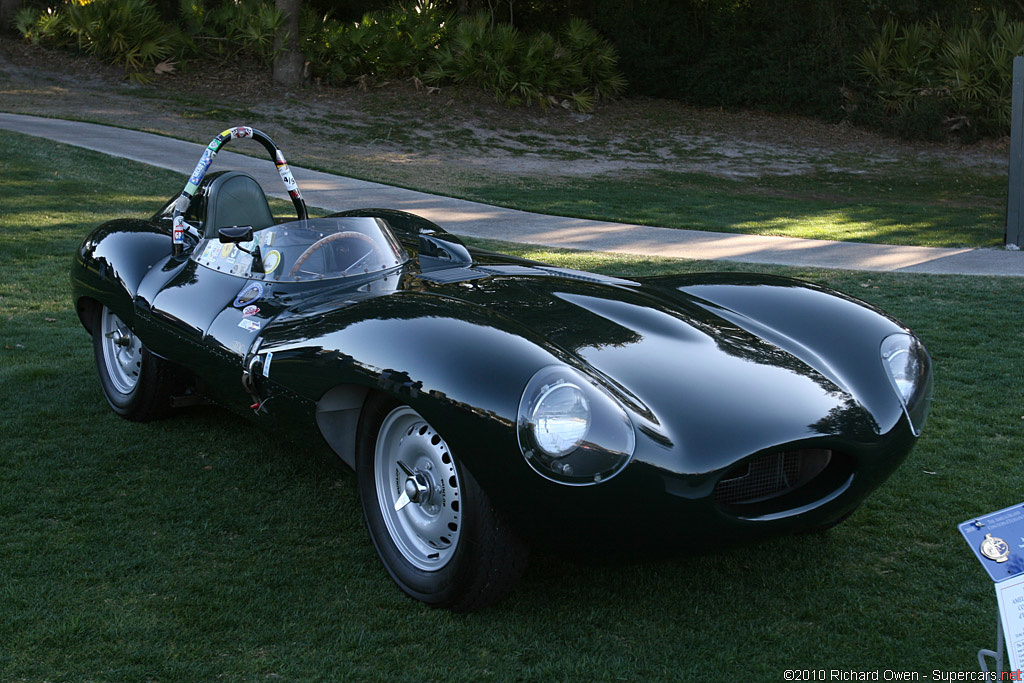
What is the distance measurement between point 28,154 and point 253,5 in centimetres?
1114

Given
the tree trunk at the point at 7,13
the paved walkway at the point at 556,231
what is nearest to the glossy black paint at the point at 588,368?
the paved walkway at the point at 556,231

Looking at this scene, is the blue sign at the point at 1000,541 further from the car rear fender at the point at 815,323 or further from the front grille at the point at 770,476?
the car rear fender at the point at 815,323

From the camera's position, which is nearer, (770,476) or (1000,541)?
(1000,541)

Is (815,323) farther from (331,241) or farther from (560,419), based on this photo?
(331,241)

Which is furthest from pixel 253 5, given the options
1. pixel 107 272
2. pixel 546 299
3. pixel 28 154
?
pixel 546 299

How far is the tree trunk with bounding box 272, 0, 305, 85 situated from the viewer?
70.4ft

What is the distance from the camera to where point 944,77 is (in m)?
22.0

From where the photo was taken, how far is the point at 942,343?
5930 mm

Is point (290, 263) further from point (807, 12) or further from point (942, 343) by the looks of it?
point (807, 12)

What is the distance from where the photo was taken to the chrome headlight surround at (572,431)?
251 centimetres

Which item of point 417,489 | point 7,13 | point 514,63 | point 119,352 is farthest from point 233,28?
point 417,489

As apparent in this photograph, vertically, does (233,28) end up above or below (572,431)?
above

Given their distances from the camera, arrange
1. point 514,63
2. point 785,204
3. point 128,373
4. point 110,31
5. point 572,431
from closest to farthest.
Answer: point 572,431 < point 128,373 < point 785,204 < point 110,31 < point 514,63

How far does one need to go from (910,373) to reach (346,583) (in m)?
2.01
